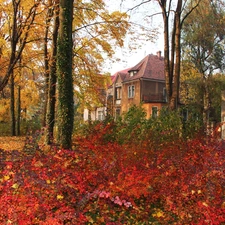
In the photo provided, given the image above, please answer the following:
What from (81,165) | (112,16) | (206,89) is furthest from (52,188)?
(206,89)

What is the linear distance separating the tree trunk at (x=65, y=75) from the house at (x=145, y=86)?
22.7m

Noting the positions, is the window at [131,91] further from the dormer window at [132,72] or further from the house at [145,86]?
the dormer window at [132,72]

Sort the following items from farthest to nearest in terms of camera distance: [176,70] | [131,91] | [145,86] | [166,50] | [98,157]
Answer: [131,91], [145,86], [166,50], [176,70], [98,157]

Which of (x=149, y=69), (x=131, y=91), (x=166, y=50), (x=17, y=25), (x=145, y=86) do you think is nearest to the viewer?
(x=166, y=50)

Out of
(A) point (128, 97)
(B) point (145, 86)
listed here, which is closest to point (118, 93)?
(A) point (128, 97)

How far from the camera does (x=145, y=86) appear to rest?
32.2 metres

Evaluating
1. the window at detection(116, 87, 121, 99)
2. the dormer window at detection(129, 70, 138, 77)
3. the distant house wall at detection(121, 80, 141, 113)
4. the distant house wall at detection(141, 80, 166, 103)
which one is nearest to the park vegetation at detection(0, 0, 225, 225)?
the distant house wall at detection(141, 80, 166, 103)

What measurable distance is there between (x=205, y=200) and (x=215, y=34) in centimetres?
2413

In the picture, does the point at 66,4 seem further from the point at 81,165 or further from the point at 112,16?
the point at 112,16

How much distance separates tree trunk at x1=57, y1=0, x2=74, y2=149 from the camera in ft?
25.1

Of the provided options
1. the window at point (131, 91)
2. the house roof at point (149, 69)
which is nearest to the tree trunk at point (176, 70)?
the house roof at point (149, 69)

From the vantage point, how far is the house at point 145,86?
31.9m

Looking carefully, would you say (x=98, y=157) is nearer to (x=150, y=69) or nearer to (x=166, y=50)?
(x=166, y=50)

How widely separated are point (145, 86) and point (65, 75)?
25.2 m
